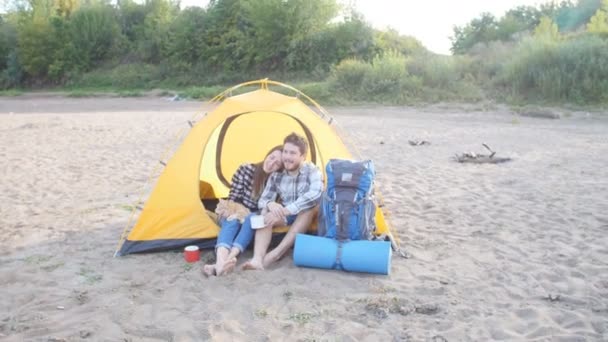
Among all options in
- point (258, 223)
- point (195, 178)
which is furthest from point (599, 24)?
point (258, 223)

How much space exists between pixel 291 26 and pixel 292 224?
25.9 meters

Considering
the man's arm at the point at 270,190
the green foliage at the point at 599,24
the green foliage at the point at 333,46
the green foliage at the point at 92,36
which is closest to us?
the man's arm at the point at 270,190

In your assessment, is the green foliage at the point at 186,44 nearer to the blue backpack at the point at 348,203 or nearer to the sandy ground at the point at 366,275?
the sandy ground at the point at 366,275

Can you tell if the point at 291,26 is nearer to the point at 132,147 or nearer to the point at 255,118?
the point at 132,147

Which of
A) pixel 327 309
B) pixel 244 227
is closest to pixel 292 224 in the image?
pixel 244 227

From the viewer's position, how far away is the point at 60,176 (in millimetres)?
8492

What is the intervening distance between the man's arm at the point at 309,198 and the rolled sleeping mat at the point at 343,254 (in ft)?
0.93

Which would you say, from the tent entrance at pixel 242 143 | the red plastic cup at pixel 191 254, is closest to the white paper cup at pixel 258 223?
the red plastic cup at pixel 191 254

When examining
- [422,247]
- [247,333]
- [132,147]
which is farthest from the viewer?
[132,147]

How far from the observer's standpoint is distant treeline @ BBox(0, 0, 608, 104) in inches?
756

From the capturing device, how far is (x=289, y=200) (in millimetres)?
5055

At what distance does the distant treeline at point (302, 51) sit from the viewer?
19.2 metres

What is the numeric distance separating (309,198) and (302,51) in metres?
24.9

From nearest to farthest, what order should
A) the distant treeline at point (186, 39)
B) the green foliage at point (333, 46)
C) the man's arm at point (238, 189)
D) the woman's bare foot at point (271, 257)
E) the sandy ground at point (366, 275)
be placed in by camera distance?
the sandy ground at point (366, 275) → the woman's bare foot at point (271, 257) → the man's arm at point (238, 189) → the green foliage at point (333, 46) → the distant treeline at point (186, 39)
